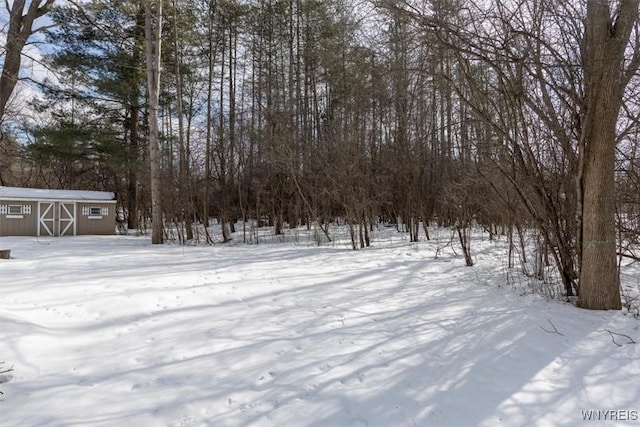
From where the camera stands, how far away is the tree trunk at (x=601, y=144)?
433 centimetres

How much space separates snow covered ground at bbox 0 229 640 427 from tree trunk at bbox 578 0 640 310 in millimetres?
459

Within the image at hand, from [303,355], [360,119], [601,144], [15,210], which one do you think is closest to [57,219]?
[15,210]

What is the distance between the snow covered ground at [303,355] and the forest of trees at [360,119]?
191 cm

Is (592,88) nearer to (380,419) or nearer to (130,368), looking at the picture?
(380,419)

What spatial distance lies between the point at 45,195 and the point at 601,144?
19544 mm

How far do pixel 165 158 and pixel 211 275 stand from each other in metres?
12.6

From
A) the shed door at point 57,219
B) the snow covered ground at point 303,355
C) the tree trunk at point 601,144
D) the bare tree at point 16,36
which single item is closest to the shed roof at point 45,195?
the shed door at point 57,219

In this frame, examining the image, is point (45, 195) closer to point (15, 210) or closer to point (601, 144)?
point (15, 210)

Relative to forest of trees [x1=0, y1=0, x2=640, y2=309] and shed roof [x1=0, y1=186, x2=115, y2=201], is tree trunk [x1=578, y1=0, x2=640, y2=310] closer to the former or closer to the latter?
forest of trees [x1=0, y1=0, x2=640, y2=309]

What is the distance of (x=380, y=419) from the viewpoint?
2240 mm

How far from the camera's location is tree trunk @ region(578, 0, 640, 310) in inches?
170

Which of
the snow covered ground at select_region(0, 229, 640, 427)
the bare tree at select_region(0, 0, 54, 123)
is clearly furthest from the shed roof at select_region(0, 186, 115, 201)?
the snow covered ground at select_region(0, 229, 640, 427)

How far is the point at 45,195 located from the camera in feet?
52.6

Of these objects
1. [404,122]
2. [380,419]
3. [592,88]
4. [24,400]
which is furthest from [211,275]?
[404,122]
